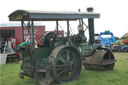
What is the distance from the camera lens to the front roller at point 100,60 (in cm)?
659

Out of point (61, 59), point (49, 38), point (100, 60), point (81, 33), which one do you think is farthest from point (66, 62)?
point (100, 60)

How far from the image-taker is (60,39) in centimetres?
574

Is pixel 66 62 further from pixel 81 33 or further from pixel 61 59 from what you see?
pixel 81 33

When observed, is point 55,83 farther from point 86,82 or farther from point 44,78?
point 86,82

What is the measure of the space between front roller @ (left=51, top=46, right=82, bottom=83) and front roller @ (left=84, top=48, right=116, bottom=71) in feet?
4.01

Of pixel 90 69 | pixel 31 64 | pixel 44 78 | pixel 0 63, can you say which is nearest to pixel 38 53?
pixel 31 64

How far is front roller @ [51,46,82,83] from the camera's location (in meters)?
5.13

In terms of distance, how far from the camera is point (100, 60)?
6.53m

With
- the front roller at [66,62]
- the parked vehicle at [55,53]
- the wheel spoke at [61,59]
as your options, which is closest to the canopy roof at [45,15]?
the parked vehicle at [55,53]

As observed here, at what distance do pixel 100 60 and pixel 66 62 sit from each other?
1.70 m

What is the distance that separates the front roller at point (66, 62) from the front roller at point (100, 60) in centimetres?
122

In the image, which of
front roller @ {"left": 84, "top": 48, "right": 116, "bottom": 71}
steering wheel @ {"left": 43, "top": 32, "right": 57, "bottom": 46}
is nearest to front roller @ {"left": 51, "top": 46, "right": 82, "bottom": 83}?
steering wheel @ {"left": 43, "top": 32, "right": 57, "bottom": 46}

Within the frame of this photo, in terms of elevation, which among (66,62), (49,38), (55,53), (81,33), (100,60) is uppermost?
(81,33)

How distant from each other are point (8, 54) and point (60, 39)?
7216 millimetres
